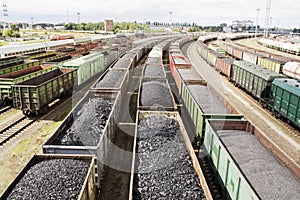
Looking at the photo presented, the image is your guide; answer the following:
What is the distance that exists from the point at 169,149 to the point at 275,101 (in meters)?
10.6

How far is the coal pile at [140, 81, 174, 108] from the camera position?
44.6ft

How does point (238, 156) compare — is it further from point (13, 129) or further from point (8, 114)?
point (8, 114)

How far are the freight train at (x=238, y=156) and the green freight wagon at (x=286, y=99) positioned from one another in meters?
4.21

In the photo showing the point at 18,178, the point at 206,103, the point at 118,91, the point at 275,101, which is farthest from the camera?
the point at 275,101

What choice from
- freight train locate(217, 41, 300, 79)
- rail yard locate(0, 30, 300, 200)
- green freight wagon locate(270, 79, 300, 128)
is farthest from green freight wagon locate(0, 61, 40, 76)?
freight train locate(217, 41, 300, 79)

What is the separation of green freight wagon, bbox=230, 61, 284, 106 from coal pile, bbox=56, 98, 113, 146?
1149 centimetres

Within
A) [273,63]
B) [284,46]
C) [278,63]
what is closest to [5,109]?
[278,63]

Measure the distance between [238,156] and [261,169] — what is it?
0.98m

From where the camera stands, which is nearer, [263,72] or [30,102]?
[30,102]

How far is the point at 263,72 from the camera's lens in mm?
19500

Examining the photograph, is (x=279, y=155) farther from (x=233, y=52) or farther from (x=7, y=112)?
(x=233, y=52)

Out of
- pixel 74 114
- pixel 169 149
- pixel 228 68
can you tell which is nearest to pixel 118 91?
pixel 74 114

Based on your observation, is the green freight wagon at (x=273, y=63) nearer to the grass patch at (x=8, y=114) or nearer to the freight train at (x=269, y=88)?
the freight train at (x=269, y=88)

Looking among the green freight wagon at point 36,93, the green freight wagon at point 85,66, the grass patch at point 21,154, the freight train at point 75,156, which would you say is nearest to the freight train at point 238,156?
the freight train at point 75,156
